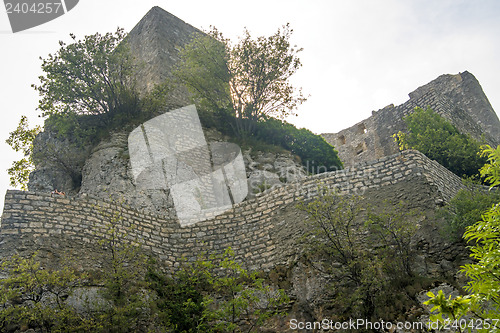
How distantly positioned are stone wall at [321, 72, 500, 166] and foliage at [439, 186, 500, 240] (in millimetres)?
11058

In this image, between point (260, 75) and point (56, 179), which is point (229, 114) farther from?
point (56, 179)

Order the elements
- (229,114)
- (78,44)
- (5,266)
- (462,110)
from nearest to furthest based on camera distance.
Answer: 1. (5,266)
2. (78,44)
3. (229,114)
4. (462,110)

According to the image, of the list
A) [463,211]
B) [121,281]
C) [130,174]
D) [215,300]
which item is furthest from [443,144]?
[121,281]

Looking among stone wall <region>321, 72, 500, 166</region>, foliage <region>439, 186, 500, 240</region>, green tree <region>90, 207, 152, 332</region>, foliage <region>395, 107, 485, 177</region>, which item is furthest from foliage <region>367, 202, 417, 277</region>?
stone wall <region>321, 72, 500, 166</region>

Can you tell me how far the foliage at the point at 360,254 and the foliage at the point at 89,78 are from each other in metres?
10.1

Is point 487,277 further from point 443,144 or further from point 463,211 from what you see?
point 443,144

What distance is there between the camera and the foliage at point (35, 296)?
9578 millimetres

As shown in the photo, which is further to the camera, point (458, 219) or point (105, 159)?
point (105, 159)

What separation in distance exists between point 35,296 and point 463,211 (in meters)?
9.36

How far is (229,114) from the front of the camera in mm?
20438

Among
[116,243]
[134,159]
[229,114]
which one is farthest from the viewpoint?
[229,114]

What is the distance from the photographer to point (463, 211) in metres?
11.3

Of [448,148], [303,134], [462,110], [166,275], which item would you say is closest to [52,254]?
[166,275]

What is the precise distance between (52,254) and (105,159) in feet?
21.3
